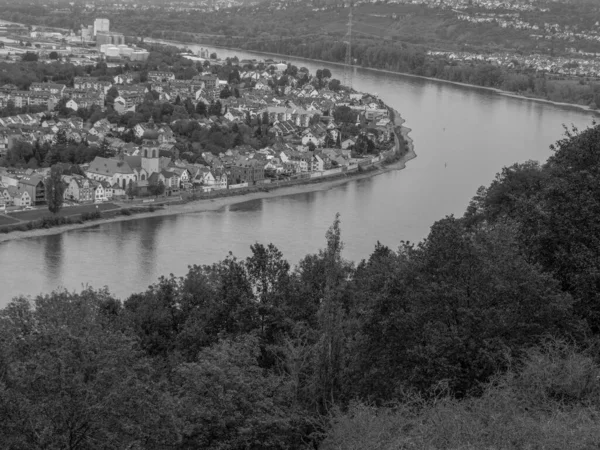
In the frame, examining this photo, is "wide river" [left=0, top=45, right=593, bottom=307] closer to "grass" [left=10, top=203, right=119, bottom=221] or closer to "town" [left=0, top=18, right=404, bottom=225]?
"grass" [left=10, top=203, right=119, bottom=221]

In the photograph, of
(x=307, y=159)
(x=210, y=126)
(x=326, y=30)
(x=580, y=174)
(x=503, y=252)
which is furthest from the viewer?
(x=326, y=30)

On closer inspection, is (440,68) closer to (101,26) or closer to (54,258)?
(101,26)

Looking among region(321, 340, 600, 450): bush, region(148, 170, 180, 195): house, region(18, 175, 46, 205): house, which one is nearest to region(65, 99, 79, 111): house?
region(148, 170, 180, 195): house

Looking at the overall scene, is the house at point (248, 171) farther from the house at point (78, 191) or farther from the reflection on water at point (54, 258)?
the reflection on water at point (54, 258)

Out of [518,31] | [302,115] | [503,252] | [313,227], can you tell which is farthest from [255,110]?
[518,31]

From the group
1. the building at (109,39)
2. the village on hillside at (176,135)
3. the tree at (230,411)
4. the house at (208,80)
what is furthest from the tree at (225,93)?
the tree at (230,411)

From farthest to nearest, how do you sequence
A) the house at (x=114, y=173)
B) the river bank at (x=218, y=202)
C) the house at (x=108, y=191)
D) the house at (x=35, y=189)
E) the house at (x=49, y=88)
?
the house at (x=49, y=88) < the house at (x=114, y=173) < the house at (x=108, y=191) < the house at (x=35, y=189) < the river bank at (x=218, y=202)

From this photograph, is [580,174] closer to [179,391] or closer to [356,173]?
[179,391]
